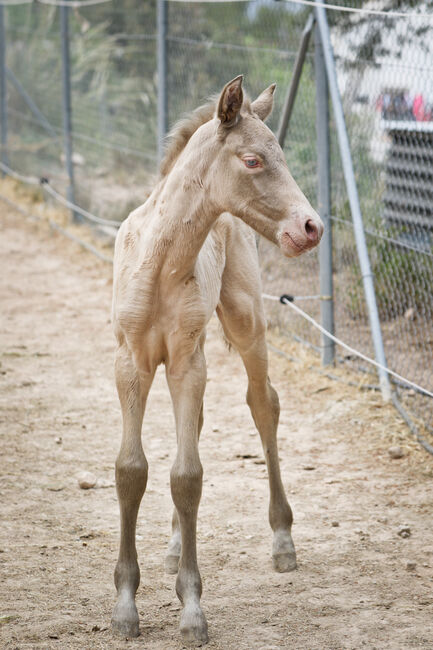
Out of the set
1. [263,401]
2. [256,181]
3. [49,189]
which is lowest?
[49,189]

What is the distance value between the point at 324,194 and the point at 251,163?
3.44m

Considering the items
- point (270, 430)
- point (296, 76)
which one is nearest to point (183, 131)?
point (270, 430)

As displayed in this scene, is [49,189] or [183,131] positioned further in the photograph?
[49,189]

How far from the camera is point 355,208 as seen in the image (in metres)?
5.95

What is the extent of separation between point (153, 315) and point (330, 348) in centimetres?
355

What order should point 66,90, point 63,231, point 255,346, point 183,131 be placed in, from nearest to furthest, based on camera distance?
point 183,131
point 255,346
point 66,90
point 63,231

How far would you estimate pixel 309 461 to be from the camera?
539 cm

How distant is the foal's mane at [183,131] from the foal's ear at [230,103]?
32cm

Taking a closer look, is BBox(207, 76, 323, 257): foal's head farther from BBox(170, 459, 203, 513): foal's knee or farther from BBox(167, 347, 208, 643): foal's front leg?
BBox(170, 459, 203, 513): foal's knee

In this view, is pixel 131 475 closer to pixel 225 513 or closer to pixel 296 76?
pixel 225 513

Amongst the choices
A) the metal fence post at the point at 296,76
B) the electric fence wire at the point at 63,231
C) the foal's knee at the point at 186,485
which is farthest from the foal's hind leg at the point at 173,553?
the electric fence wire at the point at 63,231

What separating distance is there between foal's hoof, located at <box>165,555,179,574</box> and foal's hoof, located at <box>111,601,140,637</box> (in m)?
0.57

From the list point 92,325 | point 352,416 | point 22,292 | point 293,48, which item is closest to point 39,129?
point 22,292

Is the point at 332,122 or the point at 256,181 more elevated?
the point at 256,181
